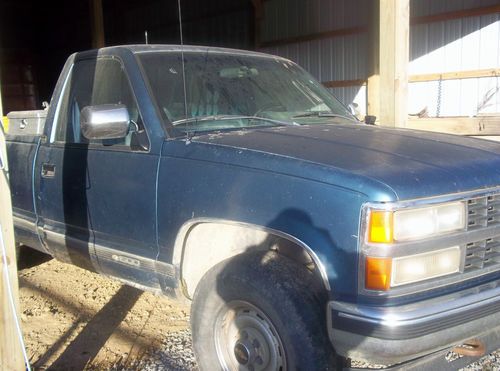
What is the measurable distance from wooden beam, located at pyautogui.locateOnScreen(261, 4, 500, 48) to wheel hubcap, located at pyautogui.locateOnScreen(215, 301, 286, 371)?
7.90m

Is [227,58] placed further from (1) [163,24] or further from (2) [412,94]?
(1) [163,24]

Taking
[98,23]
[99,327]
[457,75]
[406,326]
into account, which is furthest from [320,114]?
[98,23]

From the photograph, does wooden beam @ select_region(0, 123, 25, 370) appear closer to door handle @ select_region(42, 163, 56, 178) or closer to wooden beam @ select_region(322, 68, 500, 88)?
door handle @ select_region(42, 163, 56, 178)

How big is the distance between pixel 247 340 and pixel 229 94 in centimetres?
162

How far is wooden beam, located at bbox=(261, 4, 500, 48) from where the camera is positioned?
8.87 meters

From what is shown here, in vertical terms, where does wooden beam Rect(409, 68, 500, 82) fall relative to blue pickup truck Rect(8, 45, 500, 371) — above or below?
above

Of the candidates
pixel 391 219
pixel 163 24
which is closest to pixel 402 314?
pixel 391 219

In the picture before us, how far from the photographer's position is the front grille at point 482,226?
8.23 feet

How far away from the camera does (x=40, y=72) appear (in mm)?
21312

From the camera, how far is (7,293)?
2744mm

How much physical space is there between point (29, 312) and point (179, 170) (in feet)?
7.31

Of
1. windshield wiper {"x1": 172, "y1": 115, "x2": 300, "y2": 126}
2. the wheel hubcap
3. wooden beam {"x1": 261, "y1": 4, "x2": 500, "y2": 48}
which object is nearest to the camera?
the wheel hubcap

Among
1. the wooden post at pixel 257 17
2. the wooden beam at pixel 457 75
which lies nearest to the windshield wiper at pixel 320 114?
the wooden beam at pixel 457 75

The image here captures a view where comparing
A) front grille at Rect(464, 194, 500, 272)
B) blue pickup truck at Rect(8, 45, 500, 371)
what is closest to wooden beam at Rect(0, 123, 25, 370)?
blue pickup truck at Rect(8, 45, 500, 371)
